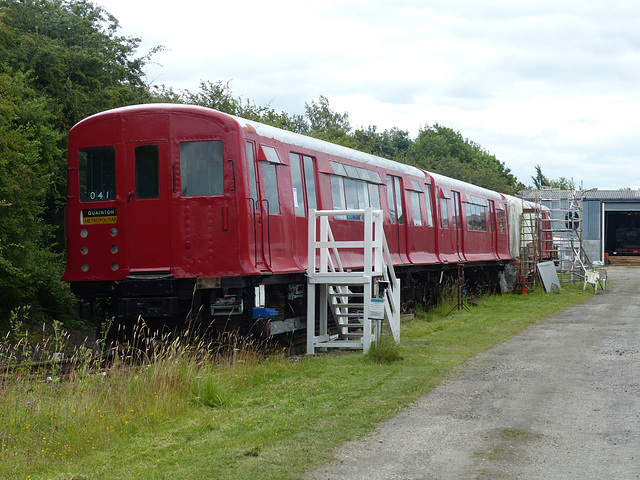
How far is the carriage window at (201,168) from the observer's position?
10.8 metres

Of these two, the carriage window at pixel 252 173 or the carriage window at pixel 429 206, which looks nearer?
the carriage window at pixel 252 173

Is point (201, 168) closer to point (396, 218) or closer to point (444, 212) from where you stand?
point (396, 218)

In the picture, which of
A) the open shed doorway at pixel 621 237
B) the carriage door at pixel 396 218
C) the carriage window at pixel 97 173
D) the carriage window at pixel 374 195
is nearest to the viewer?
the carriage window at pixel 97 173

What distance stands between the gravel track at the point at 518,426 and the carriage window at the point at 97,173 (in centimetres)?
540

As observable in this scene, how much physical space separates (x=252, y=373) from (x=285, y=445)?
3.18 meters

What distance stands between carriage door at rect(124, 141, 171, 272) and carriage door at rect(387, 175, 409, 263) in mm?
6704

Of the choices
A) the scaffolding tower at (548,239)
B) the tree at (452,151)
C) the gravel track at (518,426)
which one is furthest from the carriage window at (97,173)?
the tree at (452,151)

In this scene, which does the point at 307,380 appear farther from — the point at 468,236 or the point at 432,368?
the point at 468,236

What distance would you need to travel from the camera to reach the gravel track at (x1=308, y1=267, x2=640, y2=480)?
564cm

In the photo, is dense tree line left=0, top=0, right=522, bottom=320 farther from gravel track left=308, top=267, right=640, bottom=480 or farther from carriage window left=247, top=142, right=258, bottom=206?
gravel track left=308, top=267, right=640, bottom=480

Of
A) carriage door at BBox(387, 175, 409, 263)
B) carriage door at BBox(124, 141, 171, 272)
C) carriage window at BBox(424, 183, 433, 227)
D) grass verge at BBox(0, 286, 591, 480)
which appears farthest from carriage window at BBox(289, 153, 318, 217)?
carriage window at BBox(424, 183, 433, 227)

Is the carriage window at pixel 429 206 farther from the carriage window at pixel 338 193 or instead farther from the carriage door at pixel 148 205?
the carriage door at pixel 148 205

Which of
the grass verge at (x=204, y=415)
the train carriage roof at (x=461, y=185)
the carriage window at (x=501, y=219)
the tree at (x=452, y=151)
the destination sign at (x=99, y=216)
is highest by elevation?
the tree at (x=452, y=151)

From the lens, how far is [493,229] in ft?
86.7
